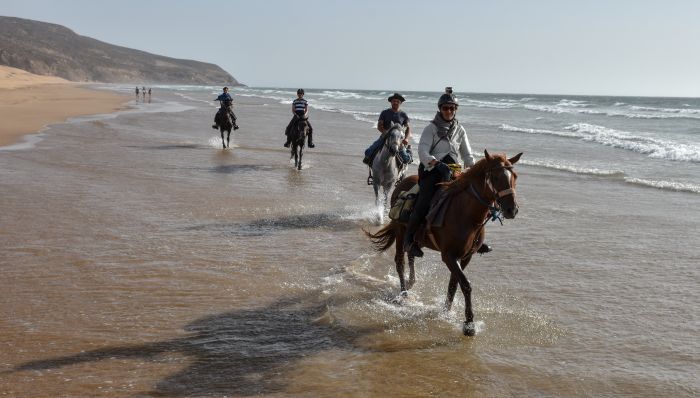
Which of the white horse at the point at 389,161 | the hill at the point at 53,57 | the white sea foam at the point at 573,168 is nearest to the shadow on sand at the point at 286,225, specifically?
the white horse at the point at 389,161

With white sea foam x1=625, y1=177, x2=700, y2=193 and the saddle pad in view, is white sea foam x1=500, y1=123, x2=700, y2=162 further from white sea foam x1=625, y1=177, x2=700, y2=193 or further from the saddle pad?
the saddle pad

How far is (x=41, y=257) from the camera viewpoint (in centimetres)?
770

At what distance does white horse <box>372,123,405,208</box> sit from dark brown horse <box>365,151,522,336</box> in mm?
4547

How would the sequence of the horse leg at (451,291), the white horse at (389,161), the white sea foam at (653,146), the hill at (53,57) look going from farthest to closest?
the hill at (53,57) < the white sea foam at (653,146) < the white horse at (389,161) < the horse leg at (451,291)

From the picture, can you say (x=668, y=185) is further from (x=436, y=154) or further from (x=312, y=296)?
(x=312, y=296)

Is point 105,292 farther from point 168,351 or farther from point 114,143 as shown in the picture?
point 114,143

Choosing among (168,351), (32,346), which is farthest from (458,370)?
(32,346)

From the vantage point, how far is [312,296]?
22.8 ft

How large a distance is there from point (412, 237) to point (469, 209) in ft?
3.36

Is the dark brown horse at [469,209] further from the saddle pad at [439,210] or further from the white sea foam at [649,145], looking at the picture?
the white sea foam at [649,145]

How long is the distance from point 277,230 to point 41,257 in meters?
3.66

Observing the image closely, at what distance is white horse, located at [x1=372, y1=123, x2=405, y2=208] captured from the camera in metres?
11.0

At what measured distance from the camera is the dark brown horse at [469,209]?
564 cm

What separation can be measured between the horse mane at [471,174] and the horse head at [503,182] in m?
0.01
